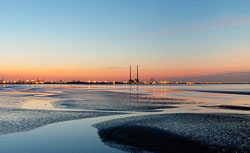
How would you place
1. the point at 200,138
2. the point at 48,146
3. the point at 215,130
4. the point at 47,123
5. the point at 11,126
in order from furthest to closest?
1. the point at 47,123
2. the point at 11,126
3. the point at 215,130
4. the point at 200,138
5. the point at 48,146

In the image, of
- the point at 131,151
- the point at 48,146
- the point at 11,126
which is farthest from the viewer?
the point at 11,126

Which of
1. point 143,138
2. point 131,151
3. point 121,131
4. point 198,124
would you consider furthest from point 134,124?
point 131,151

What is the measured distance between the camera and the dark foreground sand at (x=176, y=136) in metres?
9.88

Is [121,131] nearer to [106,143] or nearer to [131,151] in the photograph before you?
[106,143]

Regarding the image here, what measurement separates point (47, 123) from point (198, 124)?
10149 millimetres

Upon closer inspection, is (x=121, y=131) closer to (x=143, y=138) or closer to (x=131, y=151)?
(x=143, y=138)

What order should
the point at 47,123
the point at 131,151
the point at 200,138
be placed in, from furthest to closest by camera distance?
the point at 47,123 < the point at 200,138 < the point at 131,151

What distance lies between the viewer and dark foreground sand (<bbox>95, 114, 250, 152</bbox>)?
9.88 metres

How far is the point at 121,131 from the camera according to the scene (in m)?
13.0

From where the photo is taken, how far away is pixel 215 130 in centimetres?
1288

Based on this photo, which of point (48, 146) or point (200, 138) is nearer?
point (48, 146)

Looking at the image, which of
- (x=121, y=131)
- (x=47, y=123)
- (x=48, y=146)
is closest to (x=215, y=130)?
(x=121, y=131)

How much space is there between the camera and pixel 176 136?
11648mm

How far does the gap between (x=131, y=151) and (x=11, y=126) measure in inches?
340
